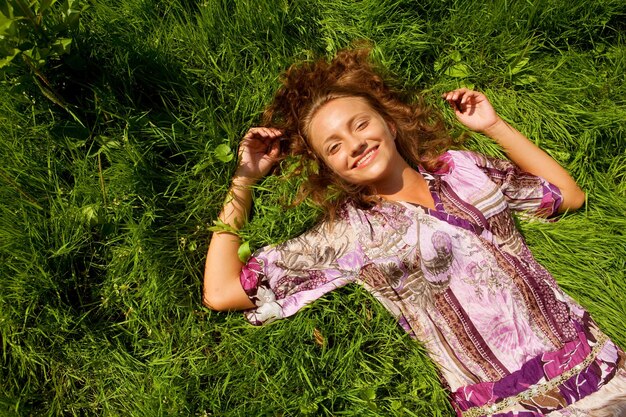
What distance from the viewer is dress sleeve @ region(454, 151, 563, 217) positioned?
2.52 m

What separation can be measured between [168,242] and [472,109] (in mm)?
1794

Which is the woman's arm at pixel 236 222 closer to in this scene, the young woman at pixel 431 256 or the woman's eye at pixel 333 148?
the young woman at pixel 431 256

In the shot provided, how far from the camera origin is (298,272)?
94.3 inches

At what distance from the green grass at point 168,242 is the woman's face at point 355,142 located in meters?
0.34

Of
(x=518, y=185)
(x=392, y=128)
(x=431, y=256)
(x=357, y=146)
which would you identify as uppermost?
(x=357, y=146)

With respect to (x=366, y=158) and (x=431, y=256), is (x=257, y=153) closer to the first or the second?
(x=366, y=158)

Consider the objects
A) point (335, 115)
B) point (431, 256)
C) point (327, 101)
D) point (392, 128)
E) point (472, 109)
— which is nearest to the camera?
point (431, 256)

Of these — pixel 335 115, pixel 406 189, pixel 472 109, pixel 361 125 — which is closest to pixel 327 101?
pixel 335 115

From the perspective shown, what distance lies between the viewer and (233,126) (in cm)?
264

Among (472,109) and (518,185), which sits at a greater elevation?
(472,109)

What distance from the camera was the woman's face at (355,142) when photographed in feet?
7.53

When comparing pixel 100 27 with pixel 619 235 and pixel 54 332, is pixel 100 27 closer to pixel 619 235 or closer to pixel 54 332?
pixel 54 332

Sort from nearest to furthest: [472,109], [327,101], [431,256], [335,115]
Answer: [431,256], [335,115], [327,101], [472,109]

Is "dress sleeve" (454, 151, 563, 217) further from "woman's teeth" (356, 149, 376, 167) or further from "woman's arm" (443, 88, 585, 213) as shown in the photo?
"woman's teeth" (356, 149, 376, 167)
